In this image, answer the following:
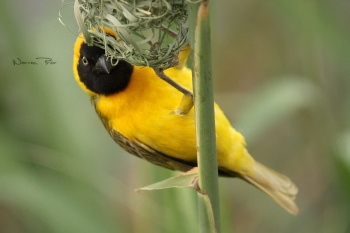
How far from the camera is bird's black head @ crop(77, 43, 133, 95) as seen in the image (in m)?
Answer: 1.57

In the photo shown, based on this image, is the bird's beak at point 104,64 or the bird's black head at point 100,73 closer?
the bird's beak at point 104,64

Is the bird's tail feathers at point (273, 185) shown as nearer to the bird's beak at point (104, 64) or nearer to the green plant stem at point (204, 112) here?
the bird's beak at point (104, 64)

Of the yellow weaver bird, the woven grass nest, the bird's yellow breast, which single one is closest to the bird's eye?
the yellow weaver bird

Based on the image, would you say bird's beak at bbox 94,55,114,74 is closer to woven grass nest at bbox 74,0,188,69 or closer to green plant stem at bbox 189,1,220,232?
woven grass nest at bbox 74,0,188,69

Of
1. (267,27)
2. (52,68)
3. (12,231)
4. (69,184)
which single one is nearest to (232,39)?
(267,27)

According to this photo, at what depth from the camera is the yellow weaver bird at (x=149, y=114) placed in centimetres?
153

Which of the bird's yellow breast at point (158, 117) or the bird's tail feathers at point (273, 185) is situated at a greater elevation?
the bird's yellow breast at point (158, 117)

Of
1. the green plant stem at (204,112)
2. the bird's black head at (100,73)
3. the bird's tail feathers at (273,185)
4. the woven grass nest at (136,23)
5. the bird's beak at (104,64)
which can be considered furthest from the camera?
the bird's tail feathers at (273,185)

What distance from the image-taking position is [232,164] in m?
1.73

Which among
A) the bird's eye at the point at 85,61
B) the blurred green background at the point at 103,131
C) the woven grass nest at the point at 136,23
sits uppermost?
the woven grass nest at the point at 136,23

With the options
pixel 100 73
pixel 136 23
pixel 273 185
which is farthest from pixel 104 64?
pixel 273 185

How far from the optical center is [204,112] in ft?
2.68

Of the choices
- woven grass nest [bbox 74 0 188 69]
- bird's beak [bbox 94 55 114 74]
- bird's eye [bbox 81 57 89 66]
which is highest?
woven grass nest [bbox 74 0 188 69]

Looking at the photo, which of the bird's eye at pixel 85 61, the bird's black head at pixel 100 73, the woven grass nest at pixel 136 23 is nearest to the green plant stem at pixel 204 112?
the woven grass nest at pixel 136 23
